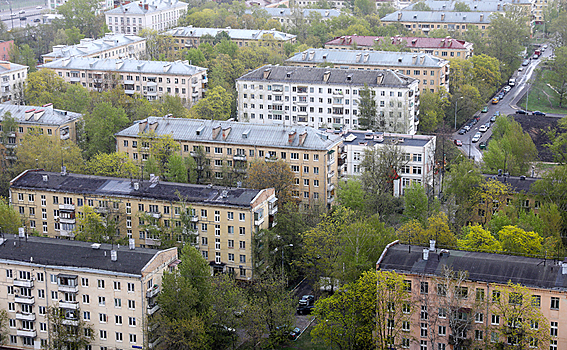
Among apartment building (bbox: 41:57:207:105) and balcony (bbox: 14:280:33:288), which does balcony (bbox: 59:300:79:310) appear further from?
apartment building (bbox: 41:57:207:105)

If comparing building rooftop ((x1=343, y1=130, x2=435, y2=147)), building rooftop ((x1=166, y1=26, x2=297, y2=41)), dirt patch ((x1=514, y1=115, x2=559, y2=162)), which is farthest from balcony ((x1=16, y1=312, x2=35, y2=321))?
building rooftop ((x1=166, y1=26, x2=297, y2=41))

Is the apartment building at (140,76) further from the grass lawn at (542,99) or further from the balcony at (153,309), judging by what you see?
the balcony at (153,309)

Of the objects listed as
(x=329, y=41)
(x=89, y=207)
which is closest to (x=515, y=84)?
(x=329, y=41)

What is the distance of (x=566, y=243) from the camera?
82.8m

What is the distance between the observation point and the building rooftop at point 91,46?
15112cm

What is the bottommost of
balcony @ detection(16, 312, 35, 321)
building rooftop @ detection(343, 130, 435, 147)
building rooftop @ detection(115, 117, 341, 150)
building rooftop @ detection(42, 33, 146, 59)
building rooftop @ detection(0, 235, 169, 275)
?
balcony @ detection(16, 312, 35, 321)

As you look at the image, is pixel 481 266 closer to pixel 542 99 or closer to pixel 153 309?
pixel 153 309

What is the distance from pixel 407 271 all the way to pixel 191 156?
4045 centimetres

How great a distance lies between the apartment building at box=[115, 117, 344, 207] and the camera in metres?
93.9

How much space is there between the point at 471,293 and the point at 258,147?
40.3m

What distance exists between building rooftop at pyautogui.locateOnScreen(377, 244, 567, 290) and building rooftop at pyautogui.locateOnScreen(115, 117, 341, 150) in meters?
30.1

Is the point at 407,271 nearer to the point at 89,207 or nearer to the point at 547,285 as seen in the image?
the point at 547,285

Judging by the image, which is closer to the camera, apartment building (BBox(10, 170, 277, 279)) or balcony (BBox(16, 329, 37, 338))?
balcony (BBox(16, 329, 37, 338))

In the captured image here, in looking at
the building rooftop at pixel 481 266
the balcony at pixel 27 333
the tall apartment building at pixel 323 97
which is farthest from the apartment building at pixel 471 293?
the tall apartment building at pixel 323 97
